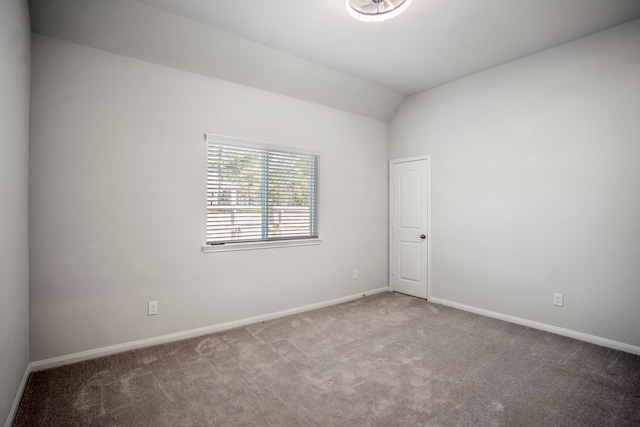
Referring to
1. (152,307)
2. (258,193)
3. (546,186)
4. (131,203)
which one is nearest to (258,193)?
(258,193)

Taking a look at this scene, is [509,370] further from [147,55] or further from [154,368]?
[147,55]

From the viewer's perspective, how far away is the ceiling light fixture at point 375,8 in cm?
231

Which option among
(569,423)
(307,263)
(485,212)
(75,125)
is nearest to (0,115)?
(75,125)

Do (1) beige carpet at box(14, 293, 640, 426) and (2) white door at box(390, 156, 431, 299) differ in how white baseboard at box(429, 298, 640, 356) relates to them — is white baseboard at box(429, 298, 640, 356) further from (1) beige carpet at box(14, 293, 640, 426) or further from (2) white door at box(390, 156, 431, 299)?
(2) white door at box(390, 156, 431, 299)

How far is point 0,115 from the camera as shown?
1.65m

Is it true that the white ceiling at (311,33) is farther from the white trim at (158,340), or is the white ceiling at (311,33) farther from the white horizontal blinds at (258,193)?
the white trim at (158,340)

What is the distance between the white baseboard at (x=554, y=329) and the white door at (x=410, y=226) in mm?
581

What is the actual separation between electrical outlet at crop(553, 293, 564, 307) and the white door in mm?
1487

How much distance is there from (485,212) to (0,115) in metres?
4.38

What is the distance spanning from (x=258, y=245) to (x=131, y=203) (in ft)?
4.37

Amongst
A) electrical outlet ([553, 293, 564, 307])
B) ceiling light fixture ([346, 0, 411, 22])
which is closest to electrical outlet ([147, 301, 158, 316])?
ceiling light fixture ([346, 0, 411, 22])

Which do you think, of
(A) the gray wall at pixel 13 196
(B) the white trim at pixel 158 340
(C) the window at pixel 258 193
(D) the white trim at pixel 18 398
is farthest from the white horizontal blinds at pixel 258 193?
(D) the white trim at pixel 18 398

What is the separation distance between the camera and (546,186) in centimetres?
321

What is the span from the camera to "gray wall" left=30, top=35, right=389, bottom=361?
7.97ft
